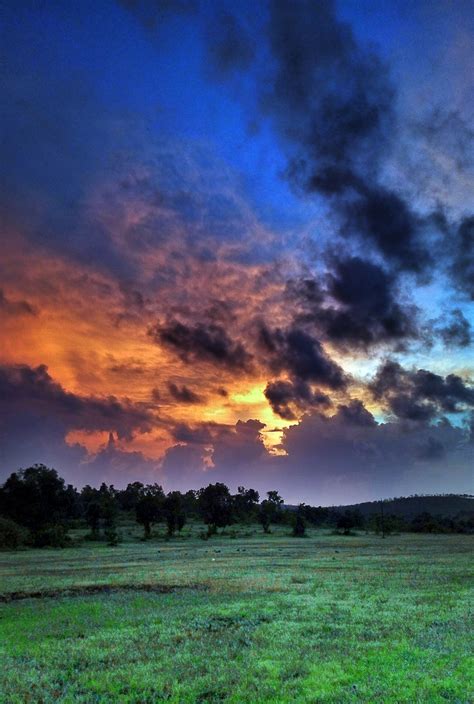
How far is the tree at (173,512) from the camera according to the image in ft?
403

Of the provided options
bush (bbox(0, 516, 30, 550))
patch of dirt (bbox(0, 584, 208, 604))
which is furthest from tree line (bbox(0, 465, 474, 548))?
patch of dirt (bbox(0, 584, 208, 604))

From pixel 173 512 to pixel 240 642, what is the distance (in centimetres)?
10905

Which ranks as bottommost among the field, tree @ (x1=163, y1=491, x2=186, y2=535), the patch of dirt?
the patch of dirt

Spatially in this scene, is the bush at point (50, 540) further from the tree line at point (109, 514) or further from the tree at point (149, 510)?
the tree at point (149, 510)

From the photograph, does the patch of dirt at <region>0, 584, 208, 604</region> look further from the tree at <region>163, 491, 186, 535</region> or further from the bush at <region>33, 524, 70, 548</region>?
the tree at <region>163, 491, 186, 535</region>

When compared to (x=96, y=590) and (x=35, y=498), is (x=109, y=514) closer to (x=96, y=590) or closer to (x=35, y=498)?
(x=35, y=498)

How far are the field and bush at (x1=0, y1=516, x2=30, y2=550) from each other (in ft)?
209

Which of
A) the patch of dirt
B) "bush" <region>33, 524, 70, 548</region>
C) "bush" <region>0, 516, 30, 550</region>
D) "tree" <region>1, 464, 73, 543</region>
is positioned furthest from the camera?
"tree" <region>1, 464, 73, 543</region>

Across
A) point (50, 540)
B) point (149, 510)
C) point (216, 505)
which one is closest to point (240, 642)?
point (50, 540)

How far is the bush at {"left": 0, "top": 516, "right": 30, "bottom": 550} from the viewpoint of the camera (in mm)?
93062

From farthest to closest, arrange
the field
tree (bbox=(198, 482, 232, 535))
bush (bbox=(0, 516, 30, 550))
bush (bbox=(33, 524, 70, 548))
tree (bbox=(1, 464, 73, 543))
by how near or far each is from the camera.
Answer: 1. tree (bbox=(198, 482, 232, 535))
2. tree (bbox=(1, 464, 73, 543))
3. bush (bbox=(33, 524, 70, 548))
4. bush (bbox=(0, 516, 30, 550))
5. the field

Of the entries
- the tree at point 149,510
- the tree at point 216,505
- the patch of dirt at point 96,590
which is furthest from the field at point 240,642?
the tree at point 216,505

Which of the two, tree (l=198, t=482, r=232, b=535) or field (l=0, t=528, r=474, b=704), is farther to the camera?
tree (l=198, t=482, r=232, b=535)

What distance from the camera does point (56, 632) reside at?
2131cm
